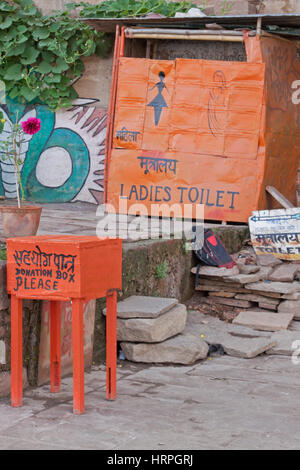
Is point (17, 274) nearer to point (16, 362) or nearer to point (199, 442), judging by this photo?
point (16, 362)

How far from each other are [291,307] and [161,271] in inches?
57.2

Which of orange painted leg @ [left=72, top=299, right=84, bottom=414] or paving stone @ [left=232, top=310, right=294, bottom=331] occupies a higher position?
orange painted leg @ [left=72, top=299, right=84, bottom=414]

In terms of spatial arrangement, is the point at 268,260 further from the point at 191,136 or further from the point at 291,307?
the point at 191,136

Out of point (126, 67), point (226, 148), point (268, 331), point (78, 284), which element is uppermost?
point (126, 67)

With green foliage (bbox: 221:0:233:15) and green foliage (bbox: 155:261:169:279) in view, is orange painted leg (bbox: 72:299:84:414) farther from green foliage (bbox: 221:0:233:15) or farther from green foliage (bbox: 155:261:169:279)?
green foliage (bbox: 221:0:233:15)

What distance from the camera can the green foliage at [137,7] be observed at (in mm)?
9633

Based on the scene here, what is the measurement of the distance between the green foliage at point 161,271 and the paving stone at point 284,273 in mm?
1291

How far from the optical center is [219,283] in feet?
24.1

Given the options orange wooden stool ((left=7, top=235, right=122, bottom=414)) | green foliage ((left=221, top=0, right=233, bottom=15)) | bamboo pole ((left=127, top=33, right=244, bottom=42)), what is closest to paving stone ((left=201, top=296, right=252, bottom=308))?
orange wooden stool ((left=7, top=235, right=122, bottom=414))

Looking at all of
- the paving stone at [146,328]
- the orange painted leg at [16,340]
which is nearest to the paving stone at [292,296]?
the paving stone at [146,328]

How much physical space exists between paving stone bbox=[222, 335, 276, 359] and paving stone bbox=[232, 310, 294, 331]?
0.49 m

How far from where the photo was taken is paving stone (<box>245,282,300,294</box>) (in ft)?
23.2
